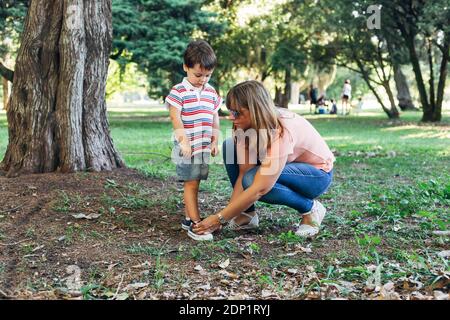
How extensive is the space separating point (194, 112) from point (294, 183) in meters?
0.86

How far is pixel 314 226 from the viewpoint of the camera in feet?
14.1

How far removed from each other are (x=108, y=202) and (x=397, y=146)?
24.4 feet

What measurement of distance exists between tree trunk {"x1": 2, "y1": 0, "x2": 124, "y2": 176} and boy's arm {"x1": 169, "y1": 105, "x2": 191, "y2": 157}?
5.91 feet

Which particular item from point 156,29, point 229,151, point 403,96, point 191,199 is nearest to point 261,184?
point 229,151

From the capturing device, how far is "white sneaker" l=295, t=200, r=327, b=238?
4.18 metres

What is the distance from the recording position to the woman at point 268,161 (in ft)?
12.3

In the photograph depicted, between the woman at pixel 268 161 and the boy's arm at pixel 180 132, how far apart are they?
0.99 ft

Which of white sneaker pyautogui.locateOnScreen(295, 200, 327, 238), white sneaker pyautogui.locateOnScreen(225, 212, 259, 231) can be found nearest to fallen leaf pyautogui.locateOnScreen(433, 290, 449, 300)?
white sneaker pyautogui.locateOnScreen(295, 200, 327, 238)

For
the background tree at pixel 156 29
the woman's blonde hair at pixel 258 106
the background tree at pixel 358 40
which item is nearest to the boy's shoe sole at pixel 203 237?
the woman's blonde hair at pixel 258 106

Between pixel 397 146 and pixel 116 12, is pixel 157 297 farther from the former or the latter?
pixel 116 12

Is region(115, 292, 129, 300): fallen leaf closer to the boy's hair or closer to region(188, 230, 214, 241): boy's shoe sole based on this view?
region(188, 230, 214, 241): boy's shoe sole

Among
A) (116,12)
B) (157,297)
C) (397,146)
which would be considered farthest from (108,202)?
(116,12)

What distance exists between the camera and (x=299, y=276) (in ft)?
11.0

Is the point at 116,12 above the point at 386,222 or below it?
above
